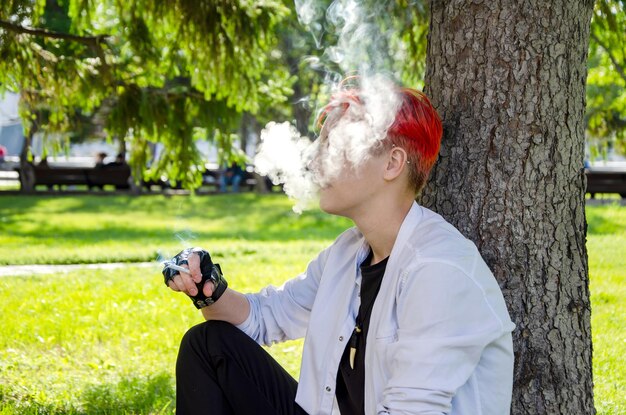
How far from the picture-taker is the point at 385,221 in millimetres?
2408

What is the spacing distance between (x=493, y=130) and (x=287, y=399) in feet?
3.60

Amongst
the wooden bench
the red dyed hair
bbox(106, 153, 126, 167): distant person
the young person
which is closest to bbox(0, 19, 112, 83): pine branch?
the young person

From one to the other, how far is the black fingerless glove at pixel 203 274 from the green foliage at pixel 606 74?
133 inches

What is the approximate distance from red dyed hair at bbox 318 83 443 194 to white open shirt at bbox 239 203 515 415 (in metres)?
0.14

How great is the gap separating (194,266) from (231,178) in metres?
22.9

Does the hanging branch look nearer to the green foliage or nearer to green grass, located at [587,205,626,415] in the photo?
the green foliage

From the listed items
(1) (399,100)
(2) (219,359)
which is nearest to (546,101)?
(1) (399,100)

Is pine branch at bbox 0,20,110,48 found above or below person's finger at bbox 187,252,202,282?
above

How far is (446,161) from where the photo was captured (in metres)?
2.85

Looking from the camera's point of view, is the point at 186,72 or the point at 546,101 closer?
the point at 546,101

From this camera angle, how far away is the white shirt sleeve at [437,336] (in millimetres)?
2049

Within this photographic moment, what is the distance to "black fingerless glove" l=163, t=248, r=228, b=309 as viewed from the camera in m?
2.56

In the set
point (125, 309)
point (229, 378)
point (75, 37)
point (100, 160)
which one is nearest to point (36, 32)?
point (75, 37)

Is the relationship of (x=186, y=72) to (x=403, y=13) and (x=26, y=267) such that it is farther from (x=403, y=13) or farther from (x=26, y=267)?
(x=26, y=267)
